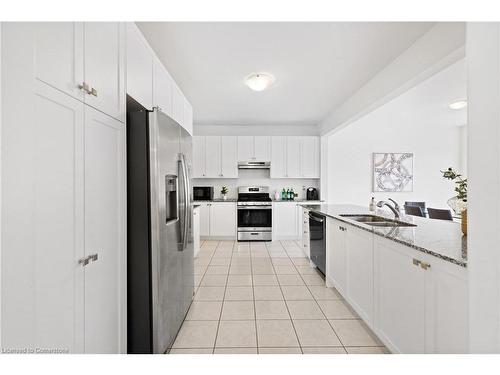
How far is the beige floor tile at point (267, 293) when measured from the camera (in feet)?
8.99

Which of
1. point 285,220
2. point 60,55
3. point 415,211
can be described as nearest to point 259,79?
point 60,55

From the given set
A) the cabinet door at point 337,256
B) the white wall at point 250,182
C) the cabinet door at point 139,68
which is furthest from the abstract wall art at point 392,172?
the cabinet door at point 139,68

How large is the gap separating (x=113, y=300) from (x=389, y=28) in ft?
9.69

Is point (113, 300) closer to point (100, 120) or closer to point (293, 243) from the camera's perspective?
Result: point (100, 120)

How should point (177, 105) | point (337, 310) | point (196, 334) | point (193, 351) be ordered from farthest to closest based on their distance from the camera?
point (177, 105), point (337, 310), point (196, 334), point (193, 351)

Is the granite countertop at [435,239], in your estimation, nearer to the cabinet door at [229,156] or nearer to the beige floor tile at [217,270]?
the beige floor tile at [217,270]

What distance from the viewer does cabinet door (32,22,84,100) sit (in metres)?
0.89

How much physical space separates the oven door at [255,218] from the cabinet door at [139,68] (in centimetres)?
383

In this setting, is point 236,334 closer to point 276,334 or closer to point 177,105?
point 276,334

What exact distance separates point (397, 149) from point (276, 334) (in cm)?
582

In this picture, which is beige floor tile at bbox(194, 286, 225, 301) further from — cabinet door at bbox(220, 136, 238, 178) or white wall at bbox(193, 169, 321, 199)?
white wall at bbox(193, 169, 321, 199)

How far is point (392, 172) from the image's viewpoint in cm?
627

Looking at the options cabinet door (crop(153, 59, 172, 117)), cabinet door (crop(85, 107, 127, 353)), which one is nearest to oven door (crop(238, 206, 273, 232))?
Answer: cabinet door (crop(153, 59, 172, 117))

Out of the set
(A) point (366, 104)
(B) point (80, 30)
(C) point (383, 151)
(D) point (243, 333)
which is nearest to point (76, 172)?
(B) point (80, 30)
